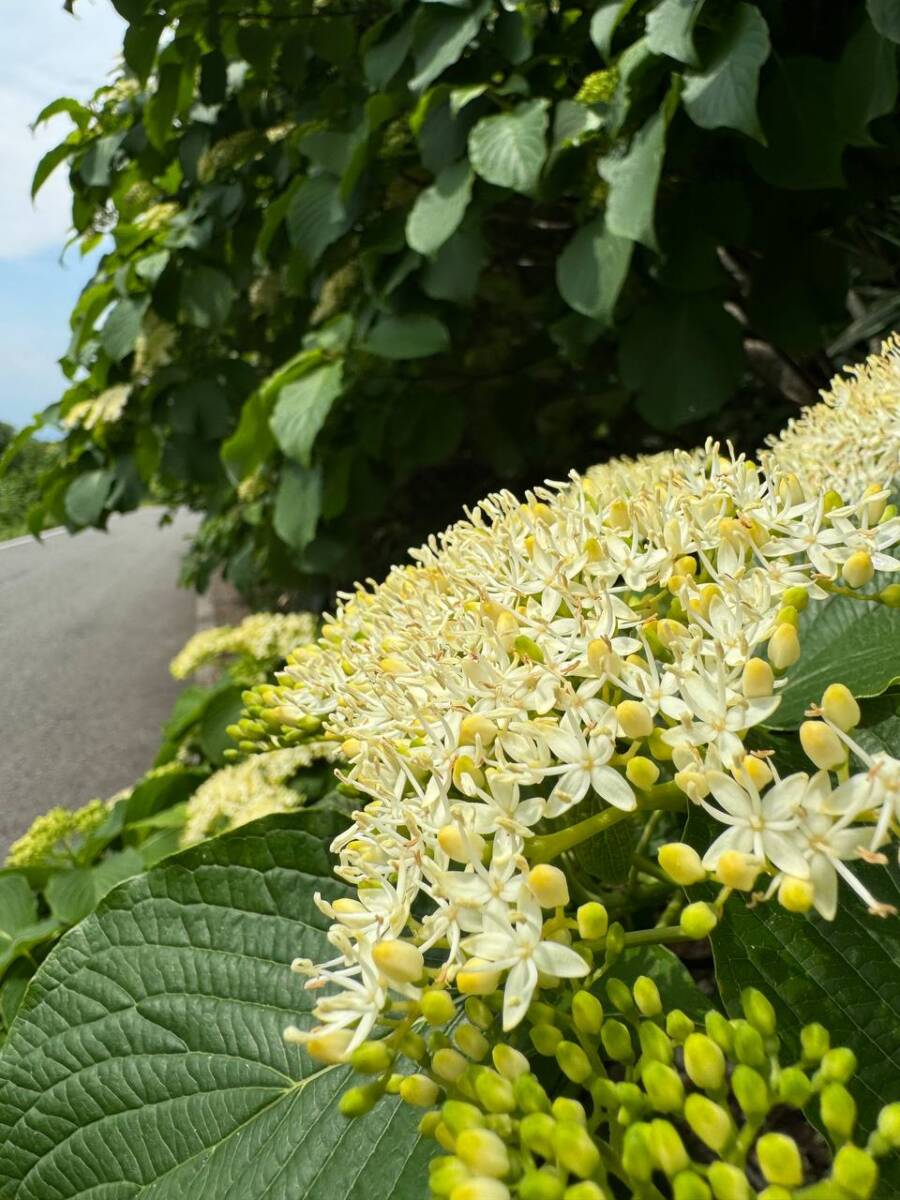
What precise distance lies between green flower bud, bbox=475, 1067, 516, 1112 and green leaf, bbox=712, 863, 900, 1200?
3.5 inches

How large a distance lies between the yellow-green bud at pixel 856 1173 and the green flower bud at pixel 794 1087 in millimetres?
32

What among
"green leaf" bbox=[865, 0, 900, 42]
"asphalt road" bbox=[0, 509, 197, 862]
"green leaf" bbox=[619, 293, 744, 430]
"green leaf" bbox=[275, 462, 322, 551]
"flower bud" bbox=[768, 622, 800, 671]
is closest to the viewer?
"flower bud" bbox=[768, 622, 800, 671]

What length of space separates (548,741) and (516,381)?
1.30 meters

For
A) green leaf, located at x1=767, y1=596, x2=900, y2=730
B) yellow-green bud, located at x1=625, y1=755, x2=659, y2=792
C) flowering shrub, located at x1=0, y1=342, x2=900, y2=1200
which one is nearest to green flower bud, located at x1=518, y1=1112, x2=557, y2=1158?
flowering shrub, located at x1=0, y1=342, x2=900, y2=1200

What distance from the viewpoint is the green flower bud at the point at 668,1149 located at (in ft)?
0.73

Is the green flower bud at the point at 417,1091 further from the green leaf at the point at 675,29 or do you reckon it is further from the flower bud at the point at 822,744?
the green leaf at the point at 675,29

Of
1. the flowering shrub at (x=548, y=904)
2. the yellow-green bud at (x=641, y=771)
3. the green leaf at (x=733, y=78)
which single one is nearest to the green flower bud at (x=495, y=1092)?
the flowering shrub at (x=548, y=904)

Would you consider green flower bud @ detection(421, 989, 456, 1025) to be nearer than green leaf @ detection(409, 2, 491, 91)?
Yes

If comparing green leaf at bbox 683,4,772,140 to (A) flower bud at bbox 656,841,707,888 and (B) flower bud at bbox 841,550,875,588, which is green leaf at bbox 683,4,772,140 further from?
(A) flower bud at bbox 656,841,707,888

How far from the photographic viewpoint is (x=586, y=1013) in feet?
0.88

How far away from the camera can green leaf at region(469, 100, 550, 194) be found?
80 cm

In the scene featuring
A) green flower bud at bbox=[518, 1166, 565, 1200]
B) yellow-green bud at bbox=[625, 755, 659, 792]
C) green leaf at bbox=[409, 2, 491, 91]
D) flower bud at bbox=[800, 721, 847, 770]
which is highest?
green leaf at bbox=[409, 2, 491, 91]

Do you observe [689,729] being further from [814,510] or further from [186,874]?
[186,874]

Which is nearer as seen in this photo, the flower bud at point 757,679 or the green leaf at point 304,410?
the flower bud at point 757,679
